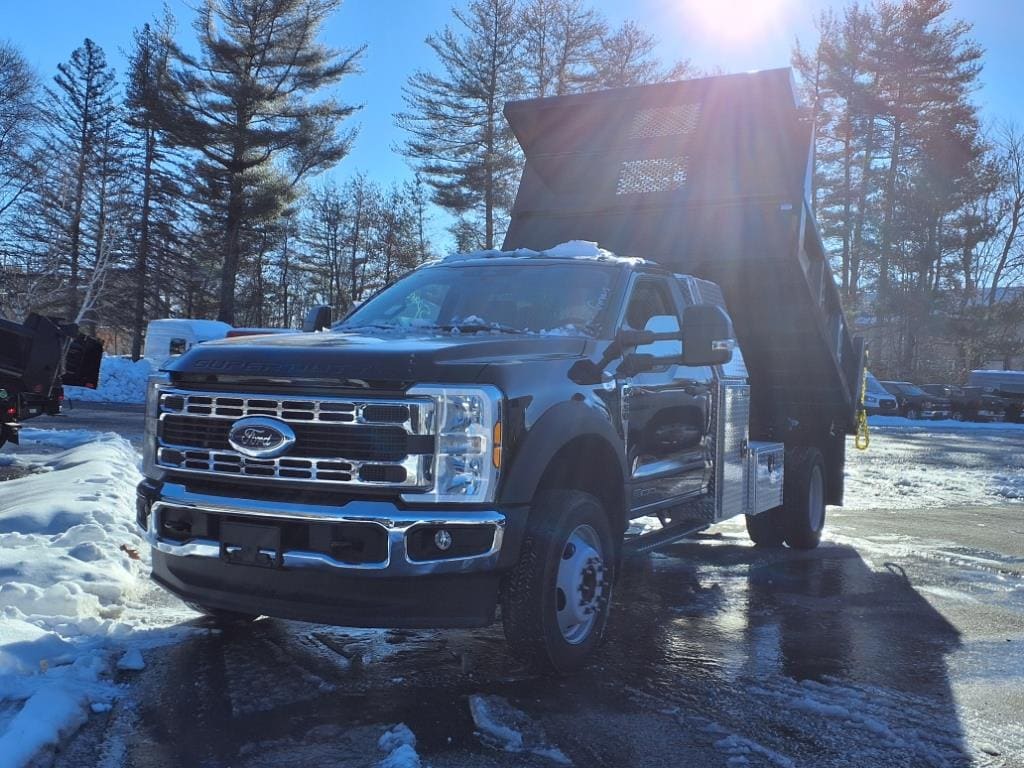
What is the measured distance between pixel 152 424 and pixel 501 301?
2.03 meters

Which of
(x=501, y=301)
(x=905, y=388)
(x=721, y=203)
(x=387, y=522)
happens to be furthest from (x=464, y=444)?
(x=905, y=388)

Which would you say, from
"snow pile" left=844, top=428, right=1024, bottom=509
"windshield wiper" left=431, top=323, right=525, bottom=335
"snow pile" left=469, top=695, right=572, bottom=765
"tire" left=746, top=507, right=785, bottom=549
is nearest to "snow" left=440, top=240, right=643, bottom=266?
"windshield wiper" left=431, top=323, right=525, bottom=335

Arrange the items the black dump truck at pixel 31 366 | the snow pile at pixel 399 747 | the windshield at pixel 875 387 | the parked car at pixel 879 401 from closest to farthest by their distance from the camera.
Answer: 1. the snow pile at pixel 399 747
2. the black dump truck at pixel 31 366
3. the parked car at pixel 879 401
4. the windshield at pixel 875 387

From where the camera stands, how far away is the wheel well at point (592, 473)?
445cm

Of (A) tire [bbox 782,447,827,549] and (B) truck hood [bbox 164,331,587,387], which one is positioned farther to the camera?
(A) tire [bbox 782,447,827,549]

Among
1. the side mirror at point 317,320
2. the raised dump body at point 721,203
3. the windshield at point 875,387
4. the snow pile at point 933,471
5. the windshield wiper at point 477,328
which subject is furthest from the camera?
the windshield at point 875,387

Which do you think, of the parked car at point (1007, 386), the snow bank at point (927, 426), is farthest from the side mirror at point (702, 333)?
the parked car at point (1007, 386)

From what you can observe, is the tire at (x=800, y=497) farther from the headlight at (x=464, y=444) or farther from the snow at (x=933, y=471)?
the headlight at (x=464, y=444)

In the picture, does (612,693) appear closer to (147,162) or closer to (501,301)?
(501,301)

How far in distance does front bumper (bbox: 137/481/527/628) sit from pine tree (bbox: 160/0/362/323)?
3044cm

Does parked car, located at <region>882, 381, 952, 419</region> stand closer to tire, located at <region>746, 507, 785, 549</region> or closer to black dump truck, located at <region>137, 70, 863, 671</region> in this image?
tire, located at <region>746, 507, 785, 549</region>

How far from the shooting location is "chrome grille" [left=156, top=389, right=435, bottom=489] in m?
3.80

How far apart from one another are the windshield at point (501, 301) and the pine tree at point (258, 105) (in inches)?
1125

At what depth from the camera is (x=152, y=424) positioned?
14.6ft
